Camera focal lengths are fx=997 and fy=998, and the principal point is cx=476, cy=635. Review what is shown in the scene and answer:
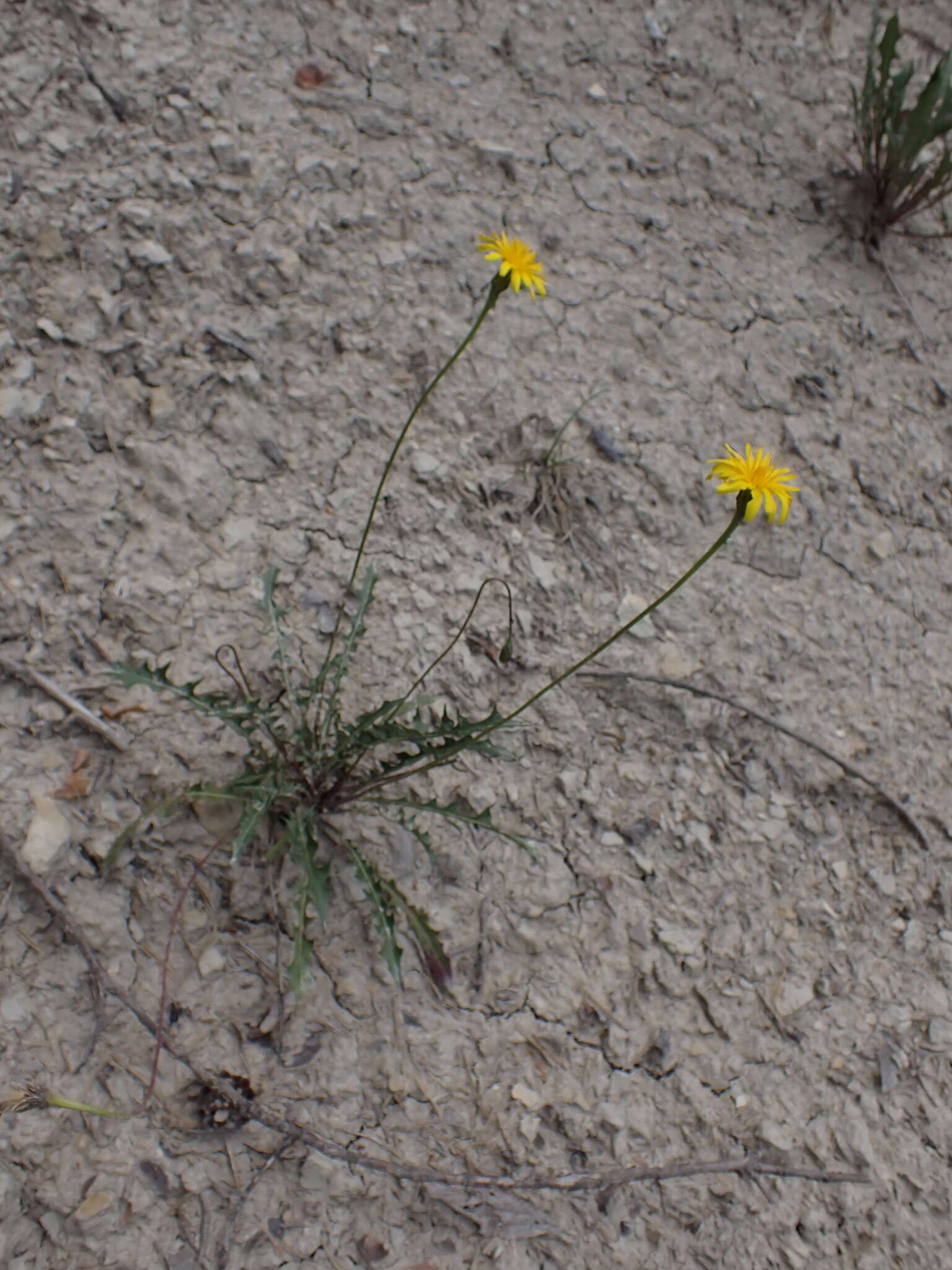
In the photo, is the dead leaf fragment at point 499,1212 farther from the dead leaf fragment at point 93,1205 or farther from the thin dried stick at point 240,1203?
the dead leaf fragment at point 93,1205

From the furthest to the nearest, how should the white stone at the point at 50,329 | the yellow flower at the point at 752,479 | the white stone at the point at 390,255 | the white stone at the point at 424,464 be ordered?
the white stone at the point at 390,255 < the white stone at the point at 424,464 < the white stone at the point at 50,329 < the yellow flower at the point at 752,479

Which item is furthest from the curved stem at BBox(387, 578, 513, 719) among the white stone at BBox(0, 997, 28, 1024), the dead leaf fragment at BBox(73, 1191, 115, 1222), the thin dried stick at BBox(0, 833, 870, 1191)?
the dead leaf fragment at BBox(73, 1191, 115, 1222)

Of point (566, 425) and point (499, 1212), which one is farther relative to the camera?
point (566, 425)

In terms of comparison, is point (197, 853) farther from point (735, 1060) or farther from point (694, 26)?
point (694, 26)

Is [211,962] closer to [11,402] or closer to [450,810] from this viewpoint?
[450,810]

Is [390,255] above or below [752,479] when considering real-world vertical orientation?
below

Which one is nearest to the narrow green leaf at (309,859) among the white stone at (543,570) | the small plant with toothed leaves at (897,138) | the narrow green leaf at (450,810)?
the narrow green leaf at (450,810)

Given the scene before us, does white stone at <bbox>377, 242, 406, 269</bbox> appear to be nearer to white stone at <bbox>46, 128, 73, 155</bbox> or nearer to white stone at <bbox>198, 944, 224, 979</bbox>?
white stone at <bbox>46, 128, 73, 155</bbox>

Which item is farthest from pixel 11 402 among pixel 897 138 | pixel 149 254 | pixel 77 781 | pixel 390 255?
pixel 897 138
